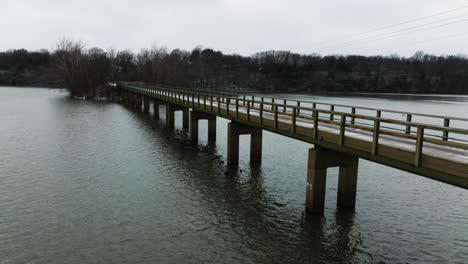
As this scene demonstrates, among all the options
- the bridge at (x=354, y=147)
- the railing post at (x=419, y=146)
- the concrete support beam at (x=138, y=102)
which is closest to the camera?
the bridge at (x=354, y=147)

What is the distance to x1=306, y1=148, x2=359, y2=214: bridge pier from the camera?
14516mm

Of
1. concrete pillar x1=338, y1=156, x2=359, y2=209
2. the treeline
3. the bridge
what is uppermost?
the treeline

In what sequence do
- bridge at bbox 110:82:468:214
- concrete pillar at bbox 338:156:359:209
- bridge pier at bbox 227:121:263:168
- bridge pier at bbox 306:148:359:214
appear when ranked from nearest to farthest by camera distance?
bridge at bbox 110:82:468:214 < bridge pier at bbox 306:148:359:214 < concrete pillar at bbox 338:156:359:209 < bridge pier at bbox 227:121:263:168

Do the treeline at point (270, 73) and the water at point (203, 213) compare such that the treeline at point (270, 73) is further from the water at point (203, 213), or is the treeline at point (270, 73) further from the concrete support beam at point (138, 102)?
the water at point (203, 213)

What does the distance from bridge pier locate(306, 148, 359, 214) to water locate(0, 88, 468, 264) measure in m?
0.68

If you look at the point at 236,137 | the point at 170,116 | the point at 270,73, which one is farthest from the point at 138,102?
the point at 270,73

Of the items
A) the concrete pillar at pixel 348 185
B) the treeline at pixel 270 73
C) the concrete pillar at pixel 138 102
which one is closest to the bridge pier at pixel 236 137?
the concrete pillar at pixel 348 185

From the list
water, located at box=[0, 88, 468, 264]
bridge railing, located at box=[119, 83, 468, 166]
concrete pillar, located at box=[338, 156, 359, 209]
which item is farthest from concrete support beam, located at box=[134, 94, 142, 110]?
concrete pillar, located at box=[338, 156, 359, 209]

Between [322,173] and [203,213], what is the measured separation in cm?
525

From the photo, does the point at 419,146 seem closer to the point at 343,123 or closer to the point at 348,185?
the point at 343,123

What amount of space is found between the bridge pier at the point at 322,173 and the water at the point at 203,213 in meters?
0.68

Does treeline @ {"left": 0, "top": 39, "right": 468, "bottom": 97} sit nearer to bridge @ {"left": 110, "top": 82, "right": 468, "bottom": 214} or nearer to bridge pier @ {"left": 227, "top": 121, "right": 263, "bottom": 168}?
bridge pier @ {"left": 227, "top": 121, "right": 263, "bottom": 168}

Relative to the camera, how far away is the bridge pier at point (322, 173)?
14.5 meters

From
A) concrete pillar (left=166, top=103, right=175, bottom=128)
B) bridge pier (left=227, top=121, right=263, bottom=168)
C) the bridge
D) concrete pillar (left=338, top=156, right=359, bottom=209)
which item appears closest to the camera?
the bridge
